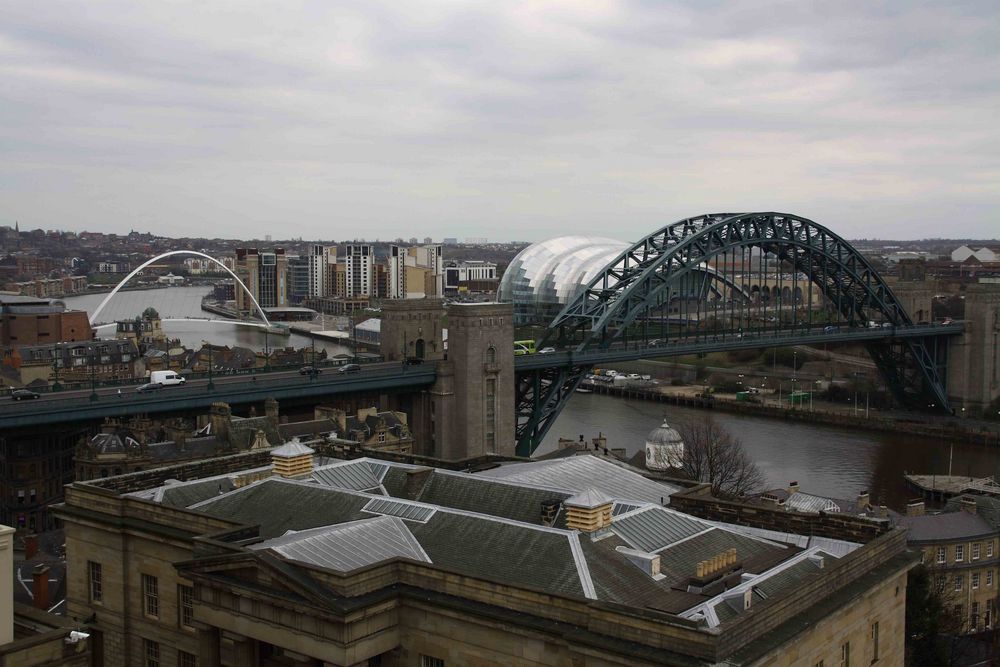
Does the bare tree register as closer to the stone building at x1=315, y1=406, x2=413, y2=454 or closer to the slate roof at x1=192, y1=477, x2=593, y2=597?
the stone building at x1=315, y1=406, x2=413, y2=454

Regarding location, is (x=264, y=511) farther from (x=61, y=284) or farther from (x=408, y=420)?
(x=61, y=284)

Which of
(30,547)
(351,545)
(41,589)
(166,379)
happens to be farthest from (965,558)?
(166,379)

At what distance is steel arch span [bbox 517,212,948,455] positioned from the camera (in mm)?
51375

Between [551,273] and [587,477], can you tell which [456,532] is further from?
[551,273]

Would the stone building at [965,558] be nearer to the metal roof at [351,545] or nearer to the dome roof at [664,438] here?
the dome roof at [664,438]

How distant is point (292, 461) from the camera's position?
21922 millimetres

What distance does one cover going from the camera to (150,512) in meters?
20.6

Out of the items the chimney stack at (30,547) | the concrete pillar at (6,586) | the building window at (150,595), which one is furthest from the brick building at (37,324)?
the concrete pillar at (6,586)

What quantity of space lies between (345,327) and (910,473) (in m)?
101

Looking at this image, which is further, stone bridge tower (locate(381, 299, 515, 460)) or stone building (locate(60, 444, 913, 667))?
stone bridge tower (locate(381, 299, 515, 460))

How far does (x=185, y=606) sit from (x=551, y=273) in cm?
8778

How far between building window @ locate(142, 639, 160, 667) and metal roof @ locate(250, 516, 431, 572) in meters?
5.18

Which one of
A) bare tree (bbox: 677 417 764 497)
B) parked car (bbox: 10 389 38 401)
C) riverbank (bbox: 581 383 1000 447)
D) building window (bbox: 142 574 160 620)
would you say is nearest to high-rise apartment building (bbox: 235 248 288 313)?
riverbank (bbox: 581 383 1000 447)

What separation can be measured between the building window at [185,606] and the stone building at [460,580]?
0.09 feet
